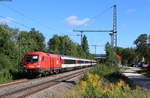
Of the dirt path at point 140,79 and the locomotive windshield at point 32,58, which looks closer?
the dirt path at point 140,79

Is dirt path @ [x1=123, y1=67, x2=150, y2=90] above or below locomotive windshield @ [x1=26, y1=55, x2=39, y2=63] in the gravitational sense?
below

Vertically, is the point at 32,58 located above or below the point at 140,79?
above

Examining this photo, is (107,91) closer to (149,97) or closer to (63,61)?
(149,97)

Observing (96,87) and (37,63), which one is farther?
(37,63)

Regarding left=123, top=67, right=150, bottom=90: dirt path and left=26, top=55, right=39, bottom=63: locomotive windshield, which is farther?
left=26, top=55, right=39, bottom=63: locomotive windshield

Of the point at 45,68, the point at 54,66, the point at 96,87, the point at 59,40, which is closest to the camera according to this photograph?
the point at 96,87

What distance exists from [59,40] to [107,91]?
118972 mm

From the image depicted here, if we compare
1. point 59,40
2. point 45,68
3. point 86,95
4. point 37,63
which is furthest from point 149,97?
point 59,40

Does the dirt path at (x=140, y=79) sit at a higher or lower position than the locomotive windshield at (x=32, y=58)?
lower

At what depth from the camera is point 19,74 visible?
3219 centimetres

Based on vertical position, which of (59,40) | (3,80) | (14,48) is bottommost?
(3,80)

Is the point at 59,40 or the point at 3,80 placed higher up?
the point at 59,40

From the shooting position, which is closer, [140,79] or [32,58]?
[32,58]

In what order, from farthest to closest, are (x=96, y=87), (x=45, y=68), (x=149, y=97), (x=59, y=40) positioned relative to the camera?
(x=59, y=40) → (x=45, y=68) → (x=96, y=87) → (x=149, y=97)
